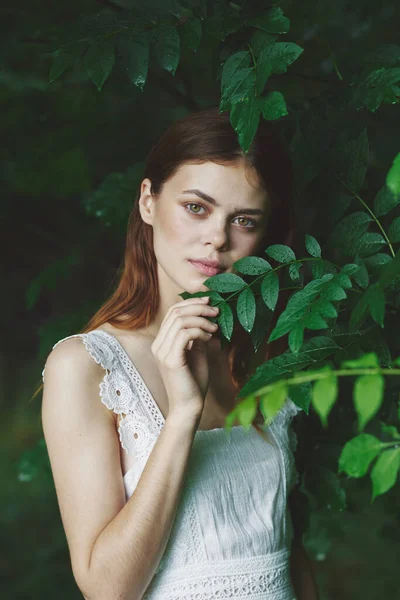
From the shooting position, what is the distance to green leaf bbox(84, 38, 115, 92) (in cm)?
134

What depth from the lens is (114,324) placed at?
168cm

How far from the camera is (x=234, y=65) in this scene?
1330mm

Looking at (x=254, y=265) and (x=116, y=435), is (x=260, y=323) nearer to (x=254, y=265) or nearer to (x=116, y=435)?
(x=254, y=265)

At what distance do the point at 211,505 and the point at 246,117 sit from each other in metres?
0.78

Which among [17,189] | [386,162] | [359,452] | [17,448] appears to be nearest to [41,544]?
[17,448]

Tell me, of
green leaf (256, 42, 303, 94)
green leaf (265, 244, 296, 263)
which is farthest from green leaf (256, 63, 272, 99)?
green leaf (265, 244, 296, 263)

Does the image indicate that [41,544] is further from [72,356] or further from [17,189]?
[72,356]

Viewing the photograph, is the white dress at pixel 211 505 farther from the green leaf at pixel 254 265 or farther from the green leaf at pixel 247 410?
the green leaf at pixel 247 410

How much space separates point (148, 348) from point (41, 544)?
2.07 meters

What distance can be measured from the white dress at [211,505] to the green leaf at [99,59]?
20.2 inches

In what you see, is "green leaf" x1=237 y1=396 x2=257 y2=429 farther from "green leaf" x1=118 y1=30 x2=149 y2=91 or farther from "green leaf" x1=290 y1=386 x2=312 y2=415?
"green leaf" x1=118 y1=30 x2=149 y2=91

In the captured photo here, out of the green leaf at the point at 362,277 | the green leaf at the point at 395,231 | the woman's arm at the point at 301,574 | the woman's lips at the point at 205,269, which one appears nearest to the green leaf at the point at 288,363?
the green leaf at the point at 362,277

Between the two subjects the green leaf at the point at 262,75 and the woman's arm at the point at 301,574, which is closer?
the green leaf at the point at 262,75

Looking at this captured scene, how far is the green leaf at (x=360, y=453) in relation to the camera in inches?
30.5
